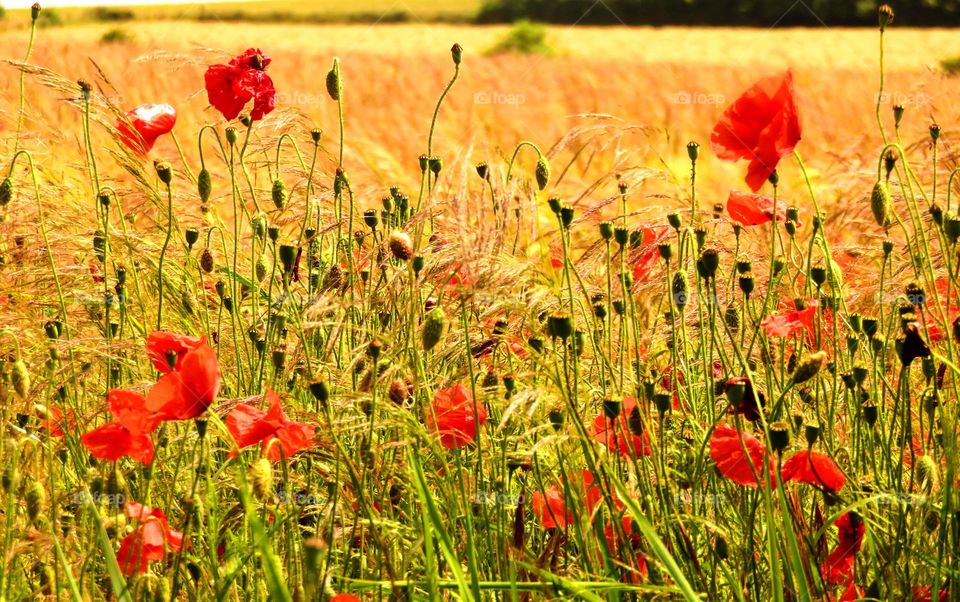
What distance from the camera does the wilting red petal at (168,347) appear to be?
107 cm

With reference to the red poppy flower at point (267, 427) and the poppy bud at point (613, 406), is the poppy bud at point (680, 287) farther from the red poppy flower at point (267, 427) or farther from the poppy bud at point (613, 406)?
the red poppy flower at point (267, 427)

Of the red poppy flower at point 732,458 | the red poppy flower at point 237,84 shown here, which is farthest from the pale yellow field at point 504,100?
the red poppy flower at point 732,458

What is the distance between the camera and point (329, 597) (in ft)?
3.44

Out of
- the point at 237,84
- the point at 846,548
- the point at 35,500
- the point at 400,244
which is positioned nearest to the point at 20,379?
the point at 35,500

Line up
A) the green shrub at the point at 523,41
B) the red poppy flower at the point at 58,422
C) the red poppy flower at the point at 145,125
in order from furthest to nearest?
the green shrub at the point at 523,41, the red poppy flower at the point at 145,125, the red poppy flower at the point at 58,422

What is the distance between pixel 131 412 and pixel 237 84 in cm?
59

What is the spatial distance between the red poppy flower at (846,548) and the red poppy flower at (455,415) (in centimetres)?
38

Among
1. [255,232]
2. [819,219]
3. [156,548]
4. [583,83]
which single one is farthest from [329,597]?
[583,83]

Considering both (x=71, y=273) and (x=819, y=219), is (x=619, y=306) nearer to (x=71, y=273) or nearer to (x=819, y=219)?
(x=819, y=219)

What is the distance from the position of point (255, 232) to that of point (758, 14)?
32.0m

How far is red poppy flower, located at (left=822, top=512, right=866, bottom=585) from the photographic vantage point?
111 cm

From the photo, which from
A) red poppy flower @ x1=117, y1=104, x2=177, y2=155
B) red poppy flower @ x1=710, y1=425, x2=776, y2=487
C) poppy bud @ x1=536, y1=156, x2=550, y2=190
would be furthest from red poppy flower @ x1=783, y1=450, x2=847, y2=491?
red poppy flower @ x1=117, y1=104, x2=177, y2=155

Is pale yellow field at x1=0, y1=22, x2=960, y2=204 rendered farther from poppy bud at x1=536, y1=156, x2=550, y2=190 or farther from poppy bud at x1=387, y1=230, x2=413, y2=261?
poppy bud at x1=387, y1=230, x2=413, y2=261

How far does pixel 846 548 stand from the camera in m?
1.12
